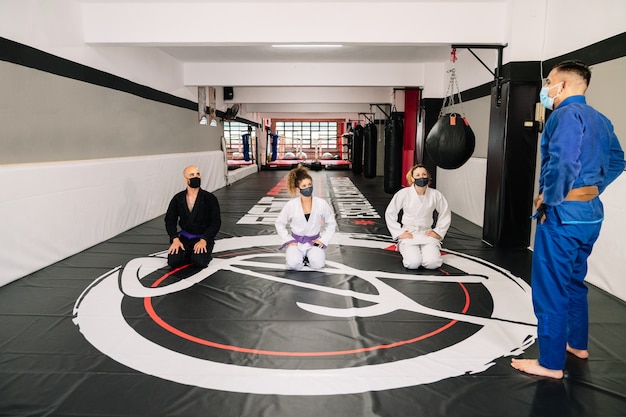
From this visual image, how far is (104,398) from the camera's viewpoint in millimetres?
2199

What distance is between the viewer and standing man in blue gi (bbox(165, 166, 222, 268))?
4418 millimetres

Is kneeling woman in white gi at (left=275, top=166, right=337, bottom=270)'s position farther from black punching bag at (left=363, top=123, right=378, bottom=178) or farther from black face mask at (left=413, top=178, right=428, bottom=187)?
black punching bag at (left=363, top=123, right=378, bottom=178)

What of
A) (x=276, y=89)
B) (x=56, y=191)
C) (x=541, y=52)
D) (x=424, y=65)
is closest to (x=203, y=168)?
(x=276, y=89)

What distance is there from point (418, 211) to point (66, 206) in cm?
366

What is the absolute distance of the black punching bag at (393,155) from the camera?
10323 mm

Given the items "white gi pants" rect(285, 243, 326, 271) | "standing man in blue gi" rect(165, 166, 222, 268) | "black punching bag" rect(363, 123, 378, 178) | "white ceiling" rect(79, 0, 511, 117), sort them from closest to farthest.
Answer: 1. "white gi pants" rect(285, 243, 326, 271)
2. "standing man in blue gi" rect(165, 166, 222, 268)
3. "white ceiling" rect(79, 0, 511, 117)
4. "black punching bag" rect(363, 123, 378, 178)

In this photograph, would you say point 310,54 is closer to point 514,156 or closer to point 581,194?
point 514,156

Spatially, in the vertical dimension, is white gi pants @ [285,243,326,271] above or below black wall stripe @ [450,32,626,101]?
below

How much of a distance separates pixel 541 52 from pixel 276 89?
9207 mm

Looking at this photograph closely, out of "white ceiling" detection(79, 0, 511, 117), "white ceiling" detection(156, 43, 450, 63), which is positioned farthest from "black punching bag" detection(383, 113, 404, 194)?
"white ceiling" detection(79, 0, 511, 117)

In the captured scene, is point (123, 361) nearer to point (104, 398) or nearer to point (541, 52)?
point (104, 398)

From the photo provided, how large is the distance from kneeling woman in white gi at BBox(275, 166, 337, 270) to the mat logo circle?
0.84 ft

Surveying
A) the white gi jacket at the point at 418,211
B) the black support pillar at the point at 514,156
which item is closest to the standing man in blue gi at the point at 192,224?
the white gi jacket at the point at 418,211

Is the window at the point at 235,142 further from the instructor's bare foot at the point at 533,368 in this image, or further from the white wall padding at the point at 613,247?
the instructor's bare foot at the point at 533,368
